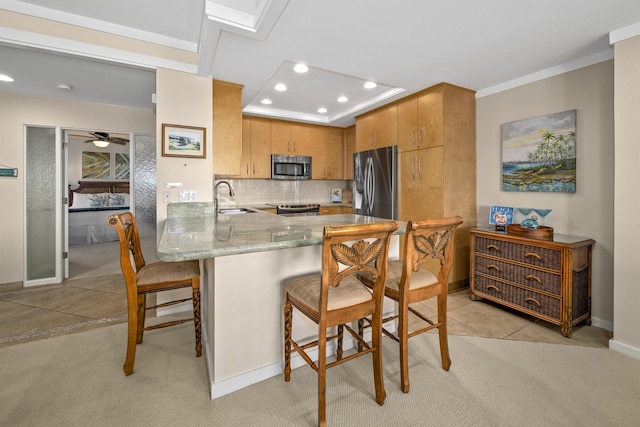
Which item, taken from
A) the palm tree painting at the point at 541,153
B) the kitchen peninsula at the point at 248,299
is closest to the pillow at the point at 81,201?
the kitchen peninsula at the point at 248,299

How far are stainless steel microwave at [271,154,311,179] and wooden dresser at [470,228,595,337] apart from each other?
113 inches

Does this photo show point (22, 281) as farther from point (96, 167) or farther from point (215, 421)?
point (96, 167)

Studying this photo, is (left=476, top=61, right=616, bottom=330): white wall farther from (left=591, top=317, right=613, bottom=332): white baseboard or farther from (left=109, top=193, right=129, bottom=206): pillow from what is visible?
(left=109, top=193, right=129, bottom=206): pillow

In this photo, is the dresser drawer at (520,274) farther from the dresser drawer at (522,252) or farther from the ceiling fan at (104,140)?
the ceiling fan at (104,140)

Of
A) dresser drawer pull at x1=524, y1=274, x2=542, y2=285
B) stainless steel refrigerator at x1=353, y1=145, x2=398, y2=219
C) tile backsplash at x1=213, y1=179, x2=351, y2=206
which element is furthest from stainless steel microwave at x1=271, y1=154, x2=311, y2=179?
dresser drawer pull at x1=524, y1=274, x2=542, y2=285

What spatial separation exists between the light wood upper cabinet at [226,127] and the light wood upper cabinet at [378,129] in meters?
1.97

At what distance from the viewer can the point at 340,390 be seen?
5.63ft

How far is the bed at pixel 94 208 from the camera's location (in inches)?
248

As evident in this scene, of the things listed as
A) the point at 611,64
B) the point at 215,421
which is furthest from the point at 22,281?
the point at 611,64

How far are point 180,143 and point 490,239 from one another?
10.4ft

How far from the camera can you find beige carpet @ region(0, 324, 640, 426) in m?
1.50

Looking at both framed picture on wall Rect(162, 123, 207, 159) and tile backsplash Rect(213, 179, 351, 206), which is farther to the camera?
tile backsplash Rect(213, 179, 351, 206)

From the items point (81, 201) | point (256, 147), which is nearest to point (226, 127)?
point (256, 147)

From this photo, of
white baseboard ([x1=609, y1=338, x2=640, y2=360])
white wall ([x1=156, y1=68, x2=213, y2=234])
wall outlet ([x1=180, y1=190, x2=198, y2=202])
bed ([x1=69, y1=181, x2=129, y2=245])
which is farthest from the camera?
bed ([x1=69, y1=181, x2=129, y2=245])
